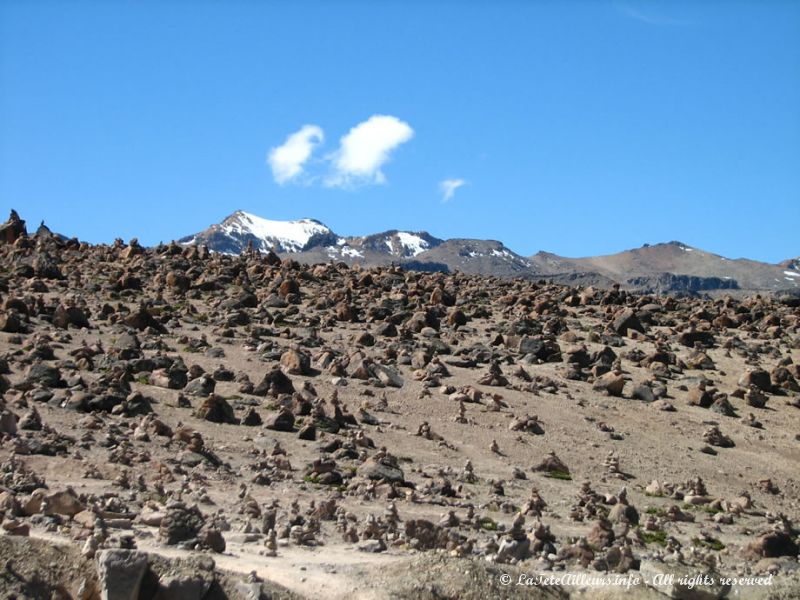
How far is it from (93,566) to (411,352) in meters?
20.7

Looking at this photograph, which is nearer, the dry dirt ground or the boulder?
the boulder

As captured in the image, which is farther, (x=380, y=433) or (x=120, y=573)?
(x=380, y=433)

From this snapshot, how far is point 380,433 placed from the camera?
24156 mm

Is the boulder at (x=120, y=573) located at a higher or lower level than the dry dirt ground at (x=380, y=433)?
lower

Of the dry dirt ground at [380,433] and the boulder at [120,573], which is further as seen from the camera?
the dry dirt ground at [380,433]

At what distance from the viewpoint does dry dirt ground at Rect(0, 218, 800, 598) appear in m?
13.7

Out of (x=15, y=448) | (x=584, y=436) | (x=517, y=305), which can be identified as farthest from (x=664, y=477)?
(x=517, y=305)

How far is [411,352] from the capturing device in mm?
32531

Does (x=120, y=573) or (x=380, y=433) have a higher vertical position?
(x=380, y=433)

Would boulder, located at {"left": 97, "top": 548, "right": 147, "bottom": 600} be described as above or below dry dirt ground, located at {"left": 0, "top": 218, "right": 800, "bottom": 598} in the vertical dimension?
below

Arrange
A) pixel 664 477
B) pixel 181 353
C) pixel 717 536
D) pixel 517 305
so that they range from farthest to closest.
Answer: pixel 517 305 < pixel 181 353 < pixel 664 477 < pixel 717 536

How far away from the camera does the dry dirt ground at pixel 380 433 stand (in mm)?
13734

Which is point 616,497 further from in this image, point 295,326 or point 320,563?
point 295,326

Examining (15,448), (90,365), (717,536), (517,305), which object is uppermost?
(517,305)
